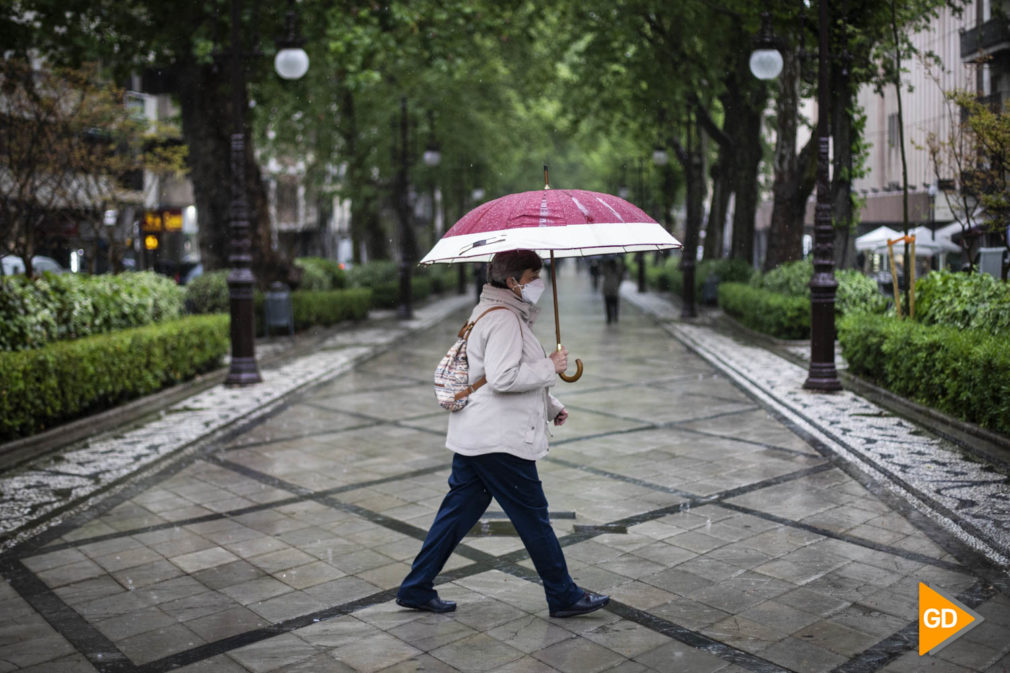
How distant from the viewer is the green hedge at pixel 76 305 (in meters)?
10.8

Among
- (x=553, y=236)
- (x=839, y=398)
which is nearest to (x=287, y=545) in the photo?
(x=553, y=236)

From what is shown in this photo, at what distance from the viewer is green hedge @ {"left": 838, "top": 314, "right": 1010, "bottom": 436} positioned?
9148 mm

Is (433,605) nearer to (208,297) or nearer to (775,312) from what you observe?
(775,312)

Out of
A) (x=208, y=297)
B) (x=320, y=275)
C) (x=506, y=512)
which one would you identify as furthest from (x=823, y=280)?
(x=320, y=275)

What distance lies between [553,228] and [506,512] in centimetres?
137

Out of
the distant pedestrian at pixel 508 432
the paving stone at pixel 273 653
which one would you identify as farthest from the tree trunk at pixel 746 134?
the paving stone at pixel 273 653

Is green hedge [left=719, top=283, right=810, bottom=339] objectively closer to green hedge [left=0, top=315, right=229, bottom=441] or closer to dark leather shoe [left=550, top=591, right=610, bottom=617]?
green hedge [left=0, top=315, right=229, bottom=441]

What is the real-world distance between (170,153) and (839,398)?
20.2 m

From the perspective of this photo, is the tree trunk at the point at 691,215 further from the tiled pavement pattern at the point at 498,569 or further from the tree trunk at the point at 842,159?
the tiled pavement pattern at the point at 498,569

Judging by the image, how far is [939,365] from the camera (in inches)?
412

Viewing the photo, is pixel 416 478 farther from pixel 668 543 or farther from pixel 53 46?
pixel 53 46

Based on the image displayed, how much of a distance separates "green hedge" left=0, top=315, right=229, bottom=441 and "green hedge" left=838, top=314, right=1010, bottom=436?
8.59m

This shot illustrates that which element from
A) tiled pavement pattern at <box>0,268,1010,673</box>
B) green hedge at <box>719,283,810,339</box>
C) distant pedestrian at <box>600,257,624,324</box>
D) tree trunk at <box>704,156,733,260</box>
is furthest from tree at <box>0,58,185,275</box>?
tree trunk at <box>704,156,733,260</box>

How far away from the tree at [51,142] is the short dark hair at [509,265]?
11125mm
